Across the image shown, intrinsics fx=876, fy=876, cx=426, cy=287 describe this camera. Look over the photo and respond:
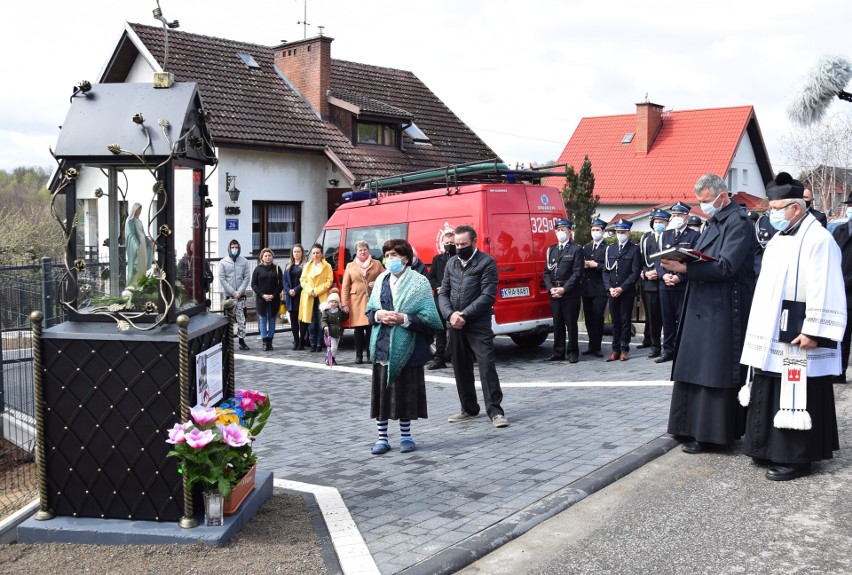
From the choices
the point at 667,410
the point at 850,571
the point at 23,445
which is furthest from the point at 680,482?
the point at 23,445

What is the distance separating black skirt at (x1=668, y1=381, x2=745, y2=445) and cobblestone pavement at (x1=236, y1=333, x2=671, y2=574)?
0.41 m

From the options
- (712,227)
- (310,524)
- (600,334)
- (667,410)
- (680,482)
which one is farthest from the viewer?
(600,334)

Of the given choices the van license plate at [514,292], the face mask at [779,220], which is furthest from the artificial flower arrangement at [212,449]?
the van license plate at [514,292]

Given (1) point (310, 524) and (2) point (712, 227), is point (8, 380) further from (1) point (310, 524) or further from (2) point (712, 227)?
(2) point (712, 227)

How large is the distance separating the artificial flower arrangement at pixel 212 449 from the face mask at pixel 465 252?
3917 millimetres

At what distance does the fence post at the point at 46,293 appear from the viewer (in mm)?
8250

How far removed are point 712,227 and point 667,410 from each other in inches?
90.2

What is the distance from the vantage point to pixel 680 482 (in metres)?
6.70

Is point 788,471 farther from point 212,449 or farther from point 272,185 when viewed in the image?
point 272,185

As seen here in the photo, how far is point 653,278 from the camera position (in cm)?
1311

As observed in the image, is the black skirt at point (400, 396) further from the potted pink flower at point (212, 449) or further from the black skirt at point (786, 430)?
the black skirt at point (786, 430)

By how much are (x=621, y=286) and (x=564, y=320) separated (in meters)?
1.03

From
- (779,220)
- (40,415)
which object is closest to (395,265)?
(779,220)

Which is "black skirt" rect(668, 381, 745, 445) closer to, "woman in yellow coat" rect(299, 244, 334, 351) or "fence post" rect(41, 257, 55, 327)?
"fence post" rect(41, 257, 55, 327)
